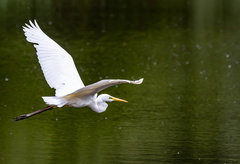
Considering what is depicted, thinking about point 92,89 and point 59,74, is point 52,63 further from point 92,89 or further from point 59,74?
point 92,89

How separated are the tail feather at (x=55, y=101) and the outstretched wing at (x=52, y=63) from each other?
1.31 feet

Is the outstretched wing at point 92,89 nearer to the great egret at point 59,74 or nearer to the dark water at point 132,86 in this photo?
the great egret at point 59,74

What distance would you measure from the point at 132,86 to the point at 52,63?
5485 millimetres

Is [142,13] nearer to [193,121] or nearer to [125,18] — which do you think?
[125,18]

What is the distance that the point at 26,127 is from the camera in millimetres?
11000

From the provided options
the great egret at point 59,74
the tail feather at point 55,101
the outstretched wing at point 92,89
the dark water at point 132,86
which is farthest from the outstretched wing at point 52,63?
the dark water at point 132,86

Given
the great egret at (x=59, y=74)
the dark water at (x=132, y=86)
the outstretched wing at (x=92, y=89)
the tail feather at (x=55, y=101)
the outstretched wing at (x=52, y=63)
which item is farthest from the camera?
the dark water at (x=132, y=86)

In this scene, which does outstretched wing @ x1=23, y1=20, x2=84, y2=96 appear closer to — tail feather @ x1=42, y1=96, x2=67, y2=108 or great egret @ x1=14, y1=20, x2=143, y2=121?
great egret @ x1=14, y1=20, x2=143, y2=121

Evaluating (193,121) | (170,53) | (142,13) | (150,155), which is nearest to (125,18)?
(142,13)

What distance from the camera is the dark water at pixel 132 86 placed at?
9.70m

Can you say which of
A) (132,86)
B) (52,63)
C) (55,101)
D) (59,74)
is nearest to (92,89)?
(55,101)

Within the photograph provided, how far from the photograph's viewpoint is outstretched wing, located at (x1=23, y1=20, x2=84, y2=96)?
905cm

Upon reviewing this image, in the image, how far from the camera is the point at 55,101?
8352mm

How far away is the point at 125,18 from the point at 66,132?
1460cm
